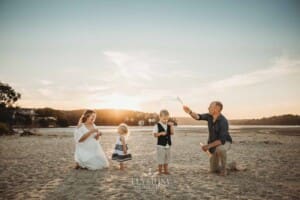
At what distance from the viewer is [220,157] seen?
815cm

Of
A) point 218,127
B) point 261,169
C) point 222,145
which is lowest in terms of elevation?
point 261,169

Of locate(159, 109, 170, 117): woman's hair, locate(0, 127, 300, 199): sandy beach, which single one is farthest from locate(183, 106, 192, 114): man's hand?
locate(0, 127, 300, 199): sandy beach

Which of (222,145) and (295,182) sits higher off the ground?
(222,145)

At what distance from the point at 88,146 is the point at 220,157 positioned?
4.63 metres

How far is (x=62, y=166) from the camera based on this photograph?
9852 mm

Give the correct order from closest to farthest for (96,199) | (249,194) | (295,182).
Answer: (96,199)
(249,194)
(295,182)

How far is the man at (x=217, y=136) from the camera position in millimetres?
8070

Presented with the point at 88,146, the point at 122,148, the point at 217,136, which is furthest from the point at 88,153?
the point at 217,136

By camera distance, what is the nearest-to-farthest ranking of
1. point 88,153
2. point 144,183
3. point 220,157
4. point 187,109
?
1. point 144,183
2. point 220,157
3. point 187,109
4. point 88,153

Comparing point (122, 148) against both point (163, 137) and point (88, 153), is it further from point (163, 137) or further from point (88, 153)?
point (163, 137)

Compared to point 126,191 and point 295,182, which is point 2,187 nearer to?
point 126,191

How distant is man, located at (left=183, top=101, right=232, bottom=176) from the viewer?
8.07 m

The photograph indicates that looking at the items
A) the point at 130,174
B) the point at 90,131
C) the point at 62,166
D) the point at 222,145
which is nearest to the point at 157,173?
the point at 130,174

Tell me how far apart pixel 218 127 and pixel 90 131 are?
14.7 ft
